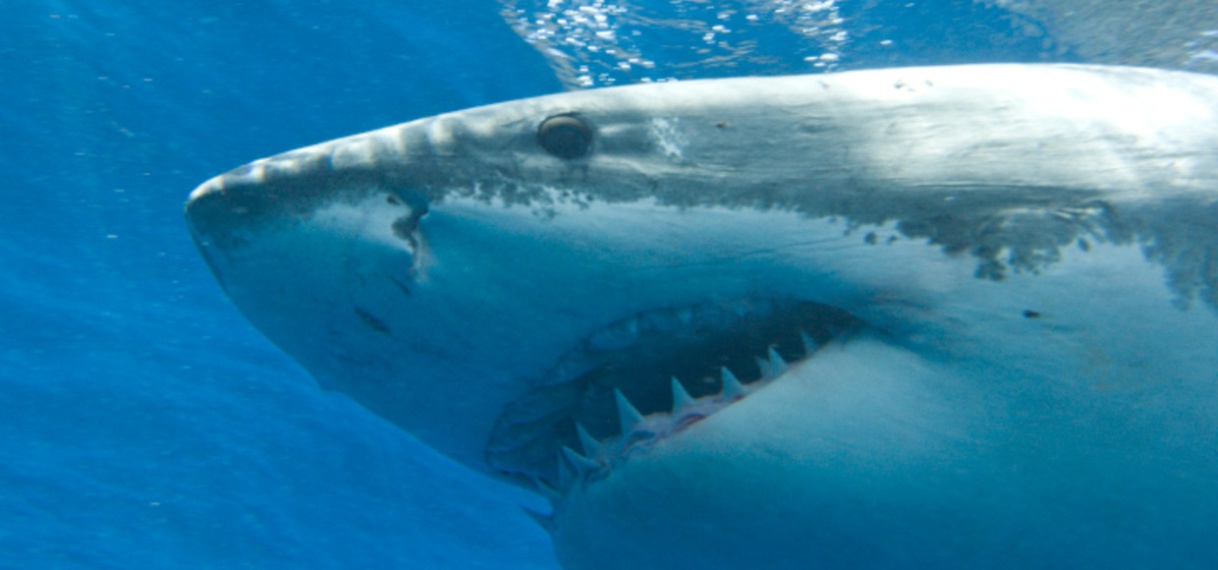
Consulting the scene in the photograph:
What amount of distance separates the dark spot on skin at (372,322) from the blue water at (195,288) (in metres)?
5.91

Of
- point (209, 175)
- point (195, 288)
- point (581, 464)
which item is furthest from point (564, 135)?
point (195, 288)

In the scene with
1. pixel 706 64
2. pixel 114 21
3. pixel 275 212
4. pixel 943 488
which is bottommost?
pixel 943 488

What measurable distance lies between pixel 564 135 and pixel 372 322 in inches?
26.0

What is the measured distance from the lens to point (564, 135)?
6.34 ft

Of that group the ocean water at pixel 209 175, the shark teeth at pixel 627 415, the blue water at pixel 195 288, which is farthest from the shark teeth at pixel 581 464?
the blue water at pixel 195 288

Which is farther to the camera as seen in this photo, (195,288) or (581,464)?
(195,288)

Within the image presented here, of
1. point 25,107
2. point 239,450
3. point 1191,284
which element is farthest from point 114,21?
point 239,450

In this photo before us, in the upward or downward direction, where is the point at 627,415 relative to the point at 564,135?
downward

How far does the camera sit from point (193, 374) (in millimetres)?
14492

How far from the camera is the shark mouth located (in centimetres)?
185

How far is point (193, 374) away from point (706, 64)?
11917 mm

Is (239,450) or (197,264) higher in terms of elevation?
(197,264)

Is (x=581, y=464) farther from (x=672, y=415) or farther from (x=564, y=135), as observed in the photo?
(x=564, y=135)

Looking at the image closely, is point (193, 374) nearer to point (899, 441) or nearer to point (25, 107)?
point (25, 107)
